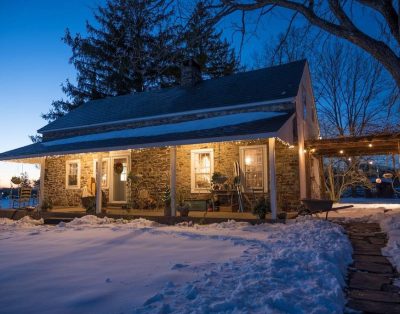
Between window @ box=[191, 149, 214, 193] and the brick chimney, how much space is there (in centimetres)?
392

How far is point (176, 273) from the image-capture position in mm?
3830

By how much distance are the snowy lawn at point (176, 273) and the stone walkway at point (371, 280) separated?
0.53 feet

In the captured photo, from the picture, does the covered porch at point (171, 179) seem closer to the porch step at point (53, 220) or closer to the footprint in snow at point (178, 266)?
the porch step at point (53, 220)

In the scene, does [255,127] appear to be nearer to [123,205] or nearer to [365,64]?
[123,205]

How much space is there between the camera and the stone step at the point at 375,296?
327cm

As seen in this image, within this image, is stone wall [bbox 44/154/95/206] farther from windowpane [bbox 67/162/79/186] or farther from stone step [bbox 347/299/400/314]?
stone step [bbox 347/299/400/314]

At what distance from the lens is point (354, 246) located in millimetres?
5875

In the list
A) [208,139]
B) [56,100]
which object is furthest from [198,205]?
[56,100]

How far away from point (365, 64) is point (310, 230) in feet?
65.8

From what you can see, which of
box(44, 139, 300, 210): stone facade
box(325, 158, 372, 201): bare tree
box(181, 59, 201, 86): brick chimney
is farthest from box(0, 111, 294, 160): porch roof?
box(325, 158, 372, 201): bare tree

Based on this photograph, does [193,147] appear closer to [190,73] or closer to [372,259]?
[190,73]

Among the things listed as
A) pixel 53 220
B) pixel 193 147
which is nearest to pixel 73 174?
pixel 53 220

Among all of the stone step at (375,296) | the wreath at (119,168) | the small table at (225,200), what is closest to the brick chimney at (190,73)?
the wreath at (119,168)

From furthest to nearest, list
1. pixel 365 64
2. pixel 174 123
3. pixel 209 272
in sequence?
pixel 365 64, pixel 174 123, pixel 209 272
